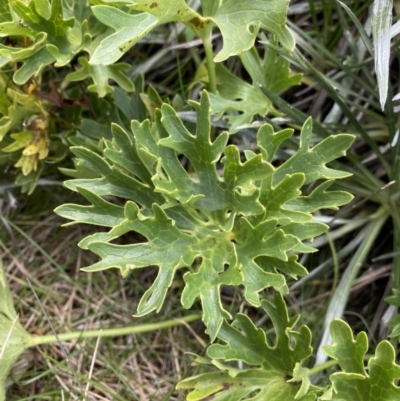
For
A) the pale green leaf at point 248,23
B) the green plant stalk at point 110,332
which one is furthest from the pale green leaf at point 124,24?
the green plant stalk at point 110,332

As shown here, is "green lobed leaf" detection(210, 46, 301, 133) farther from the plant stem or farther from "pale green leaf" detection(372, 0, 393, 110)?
"pale green leaf" detection(372, 0, 393, 110)

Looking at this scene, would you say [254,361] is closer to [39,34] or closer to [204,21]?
[204,21]

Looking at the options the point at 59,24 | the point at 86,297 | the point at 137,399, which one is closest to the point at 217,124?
the point at 59,24

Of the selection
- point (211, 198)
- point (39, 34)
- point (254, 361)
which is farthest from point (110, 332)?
point (39, 34)

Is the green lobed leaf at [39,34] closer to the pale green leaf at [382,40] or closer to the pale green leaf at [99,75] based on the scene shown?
the pale green leaf at [99,75]

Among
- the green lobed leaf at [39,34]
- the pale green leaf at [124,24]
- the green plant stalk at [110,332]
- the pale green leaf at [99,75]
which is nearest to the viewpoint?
the pale green leaf at [124,24]

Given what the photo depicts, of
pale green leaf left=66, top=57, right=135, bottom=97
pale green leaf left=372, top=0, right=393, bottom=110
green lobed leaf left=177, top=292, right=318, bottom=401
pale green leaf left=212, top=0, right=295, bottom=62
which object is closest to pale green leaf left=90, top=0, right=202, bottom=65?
pale green leaf left=212, top=0, right=295, bottom=62

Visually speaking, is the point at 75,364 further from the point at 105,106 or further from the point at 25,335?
the point at 105,106
